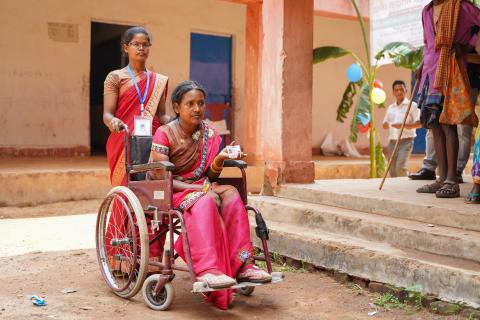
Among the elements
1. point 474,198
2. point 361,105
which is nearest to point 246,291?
point 474,198

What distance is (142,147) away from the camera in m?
3.82

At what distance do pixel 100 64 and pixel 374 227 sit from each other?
1178cm

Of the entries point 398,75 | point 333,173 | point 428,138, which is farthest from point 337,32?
point 428,138

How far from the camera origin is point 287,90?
552cm

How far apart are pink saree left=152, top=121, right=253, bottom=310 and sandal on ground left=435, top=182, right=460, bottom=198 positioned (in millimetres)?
1896

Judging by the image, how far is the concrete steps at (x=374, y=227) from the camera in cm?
360

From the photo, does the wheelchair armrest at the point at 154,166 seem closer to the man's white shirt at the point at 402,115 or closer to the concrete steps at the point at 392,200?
the concrete steps at the point at 392,200

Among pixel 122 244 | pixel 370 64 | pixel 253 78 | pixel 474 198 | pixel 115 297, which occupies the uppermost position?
pixel 370 64

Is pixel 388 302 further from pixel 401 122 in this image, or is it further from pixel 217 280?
pixel 401 122

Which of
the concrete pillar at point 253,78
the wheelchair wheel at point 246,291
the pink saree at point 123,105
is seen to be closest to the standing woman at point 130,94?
the pink saree at point 123,105

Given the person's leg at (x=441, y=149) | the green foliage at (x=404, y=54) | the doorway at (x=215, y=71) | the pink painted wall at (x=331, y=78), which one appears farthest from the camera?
the pink painted wall at (x=331, y=78)

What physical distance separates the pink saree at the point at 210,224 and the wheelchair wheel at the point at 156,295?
21cm

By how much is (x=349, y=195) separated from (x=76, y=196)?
14.6ft

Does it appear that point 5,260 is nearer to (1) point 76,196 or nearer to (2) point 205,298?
(2) point 205,298
